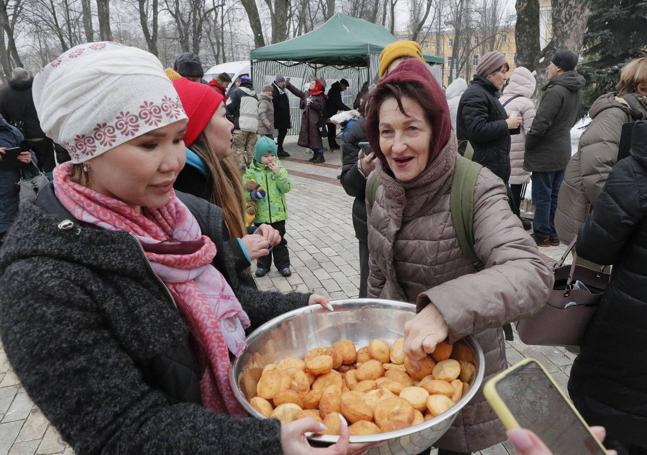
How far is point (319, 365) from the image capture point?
1.45m

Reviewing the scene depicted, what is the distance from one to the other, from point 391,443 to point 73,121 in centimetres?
109

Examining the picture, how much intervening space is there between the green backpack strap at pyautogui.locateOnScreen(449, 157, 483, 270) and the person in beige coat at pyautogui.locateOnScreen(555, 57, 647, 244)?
8.31 feet

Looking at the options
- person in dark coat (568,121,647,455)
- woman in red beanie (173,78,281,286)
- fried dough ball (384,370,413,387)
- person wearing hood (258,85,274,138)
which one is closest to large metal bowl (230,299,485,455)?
fried dough ball (384,370,413,387)

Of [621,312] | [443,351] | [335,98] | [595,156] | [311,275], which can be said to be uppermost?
[335,98]

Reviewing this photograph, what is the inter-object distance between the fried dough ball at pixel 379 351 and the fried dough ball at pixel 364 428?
12.4 inches

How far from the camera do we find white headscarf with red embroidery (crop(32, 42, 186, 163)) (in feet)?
3.40

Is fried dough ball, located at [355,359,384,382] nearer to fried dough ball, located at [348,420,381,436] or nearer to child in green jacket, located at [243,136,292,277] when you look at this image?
fried dough ball, located at [348,420,381,436]

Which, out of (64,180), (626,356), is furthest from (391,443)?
(626,356)

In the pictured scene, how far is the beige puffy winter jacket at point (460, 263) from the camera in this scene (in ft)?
4.04

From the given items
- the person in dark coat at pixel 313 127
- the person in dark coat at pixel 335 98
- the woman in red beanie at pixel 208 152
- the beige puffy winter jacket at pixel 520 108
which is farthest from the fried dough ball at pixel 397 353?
the person in dark coat at pixel 335 98

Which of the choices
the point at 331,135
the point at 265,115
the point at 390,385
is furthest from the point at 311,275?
the point at 331,135

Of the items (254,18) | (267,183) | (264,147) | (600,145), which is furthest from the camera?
(254,18)

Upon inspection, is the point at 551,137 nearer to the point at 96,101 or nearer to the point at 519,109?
the point at 519,109

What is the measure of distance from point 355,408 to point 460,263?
2.40 feet
